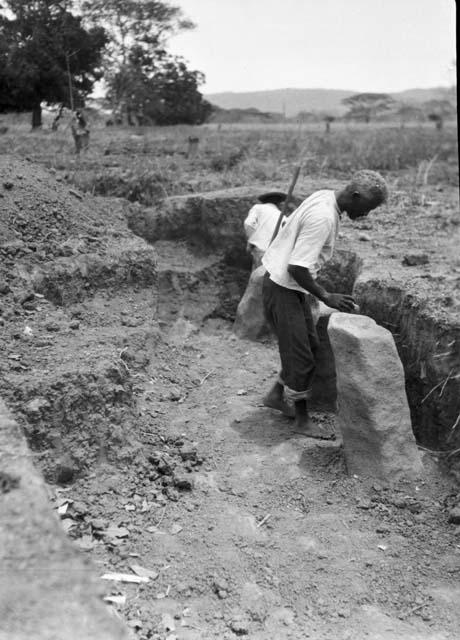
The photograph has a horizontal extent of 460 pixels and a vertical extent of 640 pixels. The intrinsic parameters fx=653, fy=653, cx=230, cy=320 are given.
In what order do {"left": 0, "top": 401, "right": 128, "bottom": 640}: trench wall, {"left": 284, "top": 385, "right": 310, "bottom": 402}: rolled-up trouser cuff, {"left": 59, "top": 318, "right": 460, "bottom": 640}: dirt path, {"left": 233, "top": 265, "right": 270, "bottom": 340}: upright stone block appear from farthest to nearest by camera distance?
1. {"left": 233, "top": 265, "right": 270, "bottom": 340}: upright stone block
2. {"left": 284, "top": 385, "right": 310, "bottom": 402}: rolled-up trouser cuff
3. {"left": 59, "top": 318, "right": 460, "bottom": 640}: dirt path
4. {"left": 0, "top": 401, "right": 128, "bottom": 640}: trench wall

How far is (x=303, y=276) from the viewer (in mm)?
3705

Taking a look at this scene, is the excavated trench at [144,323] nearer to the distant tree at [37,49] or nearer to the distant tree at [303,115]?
the distant tree at [303,115]

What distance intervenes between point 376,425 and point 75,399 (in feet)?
5.25

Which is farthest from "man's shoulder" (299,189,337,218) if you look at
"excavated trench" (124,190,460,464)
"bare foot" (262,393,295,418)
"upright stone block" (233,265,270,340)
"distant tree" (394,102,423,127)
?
"distant tree" (394,102,423,127)

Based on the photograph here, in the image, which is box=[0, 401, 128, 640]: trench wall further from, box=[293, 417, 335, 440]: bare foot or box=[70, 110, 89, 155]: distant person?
box=[70, 110, 89, 155]: distant person

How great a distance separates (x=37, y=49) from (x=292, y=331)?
3.52m

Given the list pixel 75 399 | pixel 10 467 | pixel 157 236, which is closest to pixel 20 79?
pixel 157 236

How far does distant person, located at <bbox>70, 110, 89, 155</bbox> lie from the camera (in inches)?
272

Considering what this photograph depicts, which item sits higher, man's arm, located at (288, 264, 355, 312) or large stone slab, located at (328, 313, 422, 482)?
man's arm, located at (288, 264, 355, 312)

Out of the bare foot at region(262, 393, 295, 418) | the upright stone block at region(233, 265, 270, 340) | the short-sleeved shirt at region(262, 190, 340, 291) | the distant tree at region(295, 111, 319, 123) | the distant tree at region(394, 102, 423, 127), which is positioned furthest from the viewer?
the distant tree at region(394, 102, 423, 127)

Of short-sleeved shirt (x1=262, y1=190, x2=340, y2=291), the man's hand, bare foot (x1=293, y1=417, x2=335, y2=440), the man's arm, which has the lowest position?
bare foot (x1=293, y1=417, x2=335, y2=440)

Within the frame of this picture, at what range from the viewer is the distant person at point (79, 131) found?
6.92 metres

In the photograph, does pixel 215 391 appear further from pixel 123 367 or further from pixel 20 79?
pixel 20 79

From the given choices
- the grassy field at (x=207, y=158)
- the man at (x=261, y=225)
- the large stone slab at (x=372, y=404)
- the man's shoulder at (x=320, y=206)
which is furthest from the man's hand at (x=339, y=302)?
the grassy field at (x=207, y=158)
